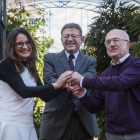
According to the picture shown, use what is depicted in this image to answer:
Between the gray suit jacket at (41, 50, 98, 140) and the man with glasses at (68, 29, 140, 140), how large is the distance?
150mm

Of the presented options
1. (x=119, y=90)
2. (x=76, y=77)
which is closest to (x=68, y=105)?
(x=76, y=77)

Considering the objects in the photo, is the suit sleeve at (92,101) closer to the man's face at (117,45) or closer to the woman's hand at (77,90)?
the woman's hand at (77,90)

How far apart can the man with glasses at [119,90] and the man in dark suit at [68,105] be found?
0.16 meters

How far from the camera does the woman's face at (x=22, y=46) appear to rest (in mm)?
2609

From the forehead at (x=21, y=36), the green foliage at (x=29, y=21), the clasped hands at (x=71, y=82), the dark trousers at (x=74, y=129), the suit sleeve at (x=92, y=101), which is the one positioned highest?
the green foliage at (x=29, y=21)

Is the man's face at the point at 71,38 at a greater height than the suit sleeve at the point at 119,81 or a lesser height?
greater

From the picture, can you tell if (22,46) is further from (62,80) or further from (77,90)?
(77,90)

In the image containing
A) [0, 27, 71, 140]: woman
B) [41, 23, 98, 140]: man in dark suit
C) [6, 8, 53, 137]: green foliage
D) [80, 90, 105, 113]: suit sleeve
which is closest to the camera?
[0, 27, 71, 140]: woman

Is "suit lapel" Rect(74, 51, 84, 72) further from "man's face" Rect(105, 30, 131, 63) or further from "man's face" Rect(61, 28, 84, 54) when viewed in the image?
"man's face" Rect(105, 30, 131, 63)

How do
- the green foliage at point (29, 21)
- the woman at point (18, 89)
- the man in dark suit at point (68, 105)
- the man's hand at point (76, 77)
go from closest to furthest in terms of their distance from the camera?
the woman at point (18, 89), the man's hand at point (76, 77), the man in dark suit at point (68, 105), the green foliage at point (29, 21)

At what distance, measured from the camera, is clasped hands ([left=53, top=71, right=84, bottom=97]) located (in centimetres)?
270

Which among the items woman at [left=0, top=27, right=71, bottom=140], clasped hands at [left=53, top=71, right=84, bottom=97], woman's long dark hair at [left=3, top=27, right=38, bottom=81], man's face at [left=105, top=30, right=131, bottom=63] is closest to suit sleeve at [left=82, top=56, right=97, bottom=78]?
clasped hands at [left=53, top=71, right=84, bottom=97]

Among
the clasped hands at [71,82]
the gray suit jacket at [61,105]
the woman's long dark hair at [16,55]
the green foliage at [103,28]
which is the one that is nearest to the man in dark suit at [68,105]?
the gray suit jacket at [61,105]

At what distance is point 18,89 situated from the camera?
2.43 m
